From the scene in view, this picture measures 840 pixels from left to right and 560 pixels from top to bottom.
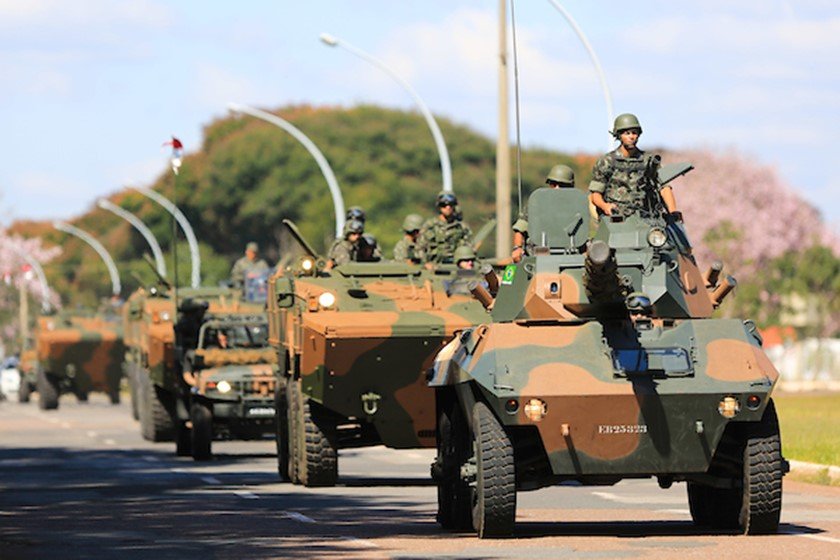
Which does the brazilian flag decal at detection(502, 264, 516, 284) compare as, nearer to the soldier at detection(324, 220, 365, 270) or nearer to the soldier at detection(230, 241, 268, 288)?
the soldier at detection(324, 220, 365, 270)

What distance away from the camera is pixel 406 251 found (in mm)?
28328

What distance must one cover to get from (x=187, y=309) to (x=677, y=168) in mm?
18327

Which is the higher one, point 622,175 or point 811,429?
point 622,175

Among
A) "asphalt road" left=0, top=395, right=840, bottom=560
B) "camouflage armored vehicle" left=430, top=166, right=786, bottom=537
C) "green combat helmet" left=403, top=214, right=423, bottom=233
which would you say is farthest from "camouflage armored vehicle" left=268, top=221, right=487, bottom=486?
"camouflage armored vehicle" left=430, top=166, right=786, bottom=537

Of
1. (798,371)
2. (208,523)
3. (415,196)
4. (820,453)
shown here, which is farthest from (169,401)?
(415,196)

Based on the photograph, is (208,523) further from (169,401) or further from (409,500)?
(169,401)

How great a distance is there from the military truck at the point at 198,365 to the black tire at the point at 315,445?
626cm

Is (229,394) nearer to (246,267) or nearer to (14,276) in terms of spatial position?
(246,267)

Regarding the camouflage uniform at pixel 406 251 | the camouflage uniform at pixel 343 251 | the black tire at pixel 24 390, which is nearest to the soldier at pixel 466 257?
the camouflage uniform at pixel 406 251

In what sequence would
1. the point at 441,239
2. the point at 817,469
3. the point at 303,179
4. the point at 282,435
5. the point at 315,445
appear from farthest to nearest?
the point at 303,179 → the point at 441,239 → the point at 282,435 → the point at 817,469 → the point at 315,445

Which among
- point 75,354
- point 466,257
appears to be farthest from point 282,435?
point 75,354

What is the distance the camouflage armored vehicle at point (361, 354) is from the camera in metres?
24.7

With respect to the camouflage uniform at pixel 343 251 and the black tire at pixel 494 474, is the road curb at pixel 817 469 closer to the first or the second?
the camouflage uniform at pixel 343 251

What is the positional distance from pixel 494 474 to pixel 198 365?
17.2 metres
